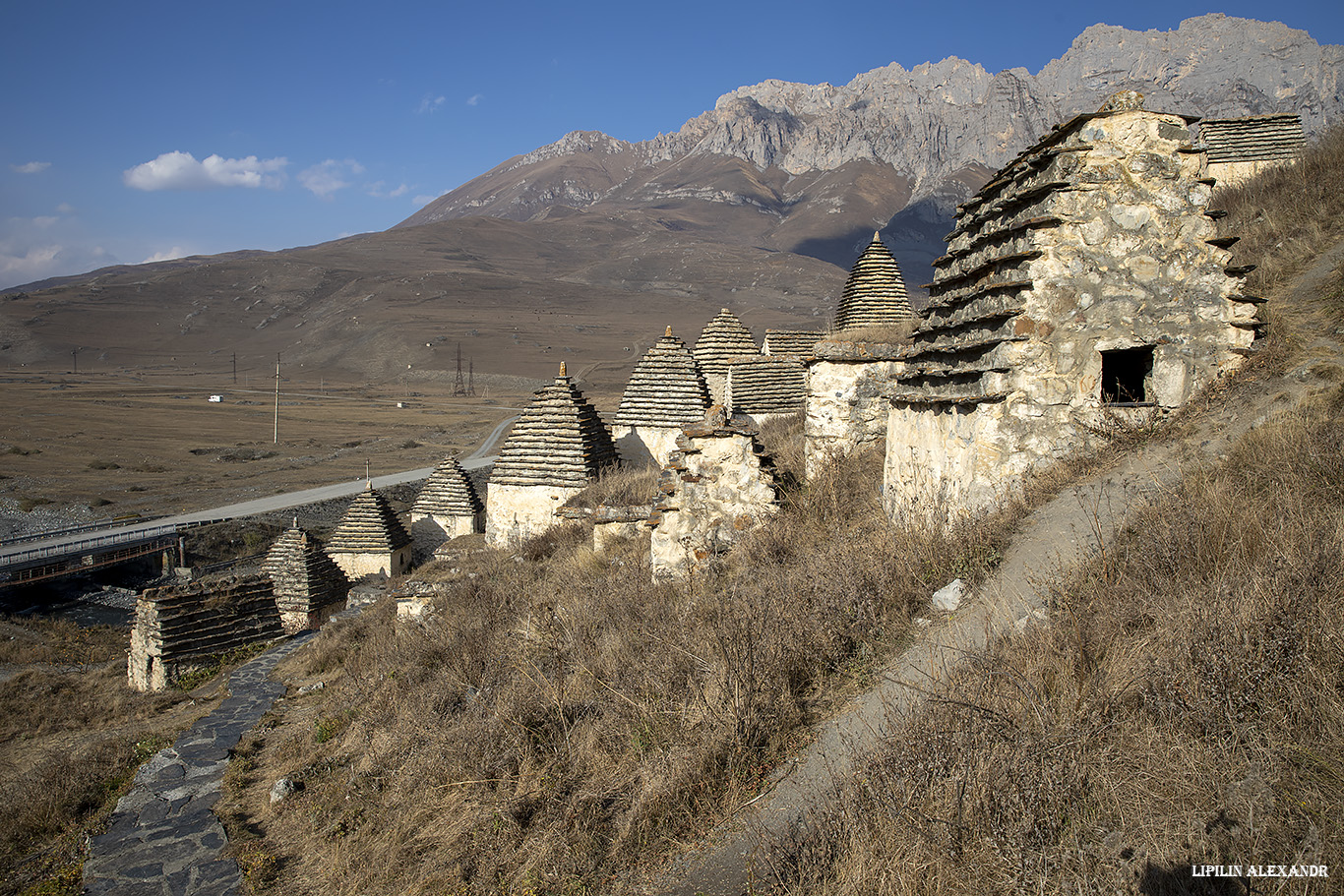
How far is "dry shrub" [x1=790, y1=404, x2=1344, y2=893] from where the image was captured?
2504 millimetres

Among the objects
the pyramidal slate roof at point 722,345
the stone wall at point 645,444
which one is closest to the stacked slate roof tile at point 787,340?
the pyramidal slate roof at point 722,345

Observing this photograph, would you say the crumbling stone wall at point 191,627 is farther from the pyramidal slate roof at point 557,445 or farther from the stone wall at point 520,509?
the pyramidal slate roof at point 557,445

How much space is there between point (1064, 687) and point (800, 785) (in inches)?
54.1

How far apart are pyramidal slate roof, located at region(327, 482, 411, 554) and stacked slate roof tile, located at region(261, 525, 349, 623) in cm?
214

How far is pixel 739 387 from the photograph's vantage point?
2166cm

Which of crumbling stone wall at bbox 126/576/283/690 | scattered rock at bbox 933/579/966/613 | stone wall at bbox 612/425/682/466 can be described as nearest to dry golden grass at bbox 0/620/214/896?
crumbling stone wall at bbox 126/576/283/690

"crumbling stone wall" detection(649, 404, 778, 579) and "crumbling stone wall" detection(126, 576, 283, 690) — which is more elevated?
"crumbling stone wall" detection(649, 404, 778, 579)

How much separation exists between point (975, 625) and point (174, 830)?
22.3 feet

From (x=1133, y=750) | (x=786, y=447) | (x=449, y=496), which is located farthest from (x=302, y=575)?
(x=1133, y=750)

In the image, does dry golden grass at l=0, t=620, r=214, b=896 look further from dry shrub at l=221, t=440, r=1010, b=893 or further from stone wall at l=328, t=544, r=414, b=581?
stone wall at l=328, t=544, r=414, b=581

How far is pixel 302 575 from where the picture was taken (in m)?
19.0

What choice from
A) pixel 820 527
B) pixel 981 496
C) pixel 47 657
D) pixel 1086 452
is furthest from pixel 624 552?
pixel 47 657

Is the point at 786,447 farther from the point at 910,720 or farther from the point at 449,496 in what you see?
the point at 449,496

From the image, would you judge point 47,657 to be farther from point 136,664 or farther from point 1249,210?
point 1249,210
